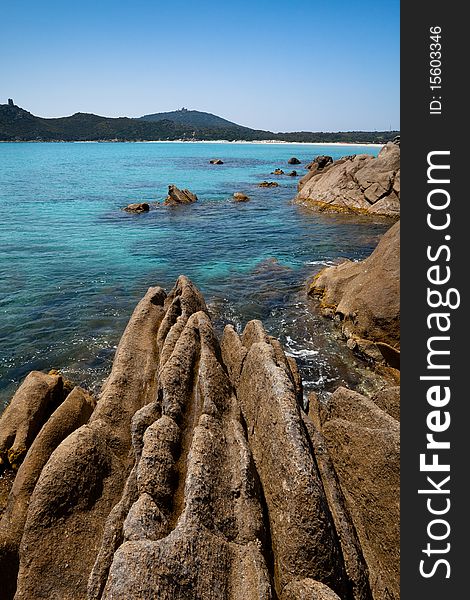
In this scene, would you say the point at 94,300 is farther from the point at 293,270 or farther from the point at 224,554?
the point at 224,554

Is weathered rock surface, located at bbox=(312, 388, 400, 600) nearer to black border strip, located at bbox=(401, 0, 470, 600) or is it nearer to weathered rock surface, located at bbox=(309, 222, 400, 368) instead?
black border strip, located at bbox=(401, 0, 470, 600)

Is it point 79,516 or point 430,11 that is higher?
point 430,11

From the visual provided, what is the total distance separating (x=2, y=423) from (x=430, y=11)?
30.3ft

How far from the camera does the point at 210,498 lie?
436 cm

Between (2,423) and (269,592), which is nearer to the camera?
(269,592)

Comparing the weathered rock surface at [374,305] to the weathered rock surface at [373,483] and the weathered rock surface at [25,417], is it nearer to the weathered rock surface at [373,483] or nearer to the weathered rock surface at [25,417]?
the weathered rock surface at [373,483]

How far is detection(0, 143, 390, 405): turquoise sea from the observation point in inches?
Result: 535

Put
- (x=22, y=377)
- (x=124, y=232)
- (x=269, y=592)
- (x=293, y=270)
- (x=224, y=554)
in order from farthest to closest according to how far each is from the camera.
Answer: (x=124, y=232) < (x=293, y=270) < (x=22, y=377) < (x=224, y=554) < (x=269, y=592)

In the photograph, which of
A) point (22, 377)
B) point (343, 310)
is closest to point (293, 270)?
point (343, 310)

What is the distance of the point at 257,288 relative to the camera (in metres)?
19.4

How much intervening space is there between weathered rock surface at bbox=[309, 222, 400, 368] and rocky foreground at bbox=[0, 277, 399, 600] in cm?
579

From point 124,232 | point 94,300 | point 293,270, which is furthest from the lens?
point 124,232

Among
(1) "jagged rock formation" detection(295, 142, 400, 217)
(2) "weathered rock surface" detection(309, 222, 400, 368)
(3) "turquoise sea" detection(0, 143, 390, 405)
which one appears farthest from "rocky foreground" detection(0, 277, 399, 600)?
(1) "jagged rock formation" detection(295, 142, 400, 217)

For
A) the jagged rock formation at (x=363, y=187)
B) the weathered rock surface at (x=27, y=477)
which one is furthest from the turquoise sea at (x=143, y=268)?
the weathered rock surface at (x=27, y=477)
